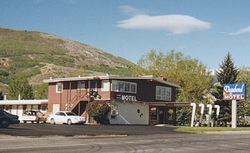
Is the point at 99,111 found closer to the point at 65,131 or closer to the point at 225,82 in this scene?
the point at 65,131

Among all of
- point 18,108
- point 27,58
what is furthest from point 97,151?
point 27,58

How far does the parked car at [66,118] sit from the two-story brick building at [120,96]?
409 centimetres

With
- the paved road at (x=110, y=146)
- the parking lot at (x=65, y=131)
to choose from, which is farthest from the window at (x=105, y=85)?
the paved road at (x=110, y=146)

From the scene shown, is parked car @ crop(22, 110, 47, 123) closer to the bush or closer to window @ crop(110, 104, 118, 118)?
the bush

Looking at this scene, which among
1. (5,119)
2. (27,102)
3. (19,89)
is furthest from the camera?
(19,89)

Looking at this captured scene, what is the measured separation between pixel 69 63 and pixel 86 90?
5549 inches

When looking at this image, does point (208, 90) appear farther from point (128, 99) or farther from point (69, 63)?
point (69, 63)

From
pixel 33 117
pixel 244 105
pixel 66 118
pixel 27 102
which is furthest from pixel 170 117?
pixel 27 102

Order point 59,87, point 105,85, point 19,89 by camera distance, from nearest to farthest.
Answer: point 105,85 → point 59,87 → point 19,89

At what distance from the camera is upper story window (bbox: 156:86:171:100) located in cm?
5024

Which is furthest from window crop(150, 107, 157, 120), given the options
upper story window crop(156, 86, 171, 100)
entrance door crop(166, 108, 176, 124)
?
entrance door crop(166, 108, 176, 124)

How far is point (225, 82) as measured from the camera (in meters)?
53.2

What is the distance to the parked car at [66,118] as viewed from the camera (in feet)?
128

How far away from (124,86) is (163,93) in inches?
337
